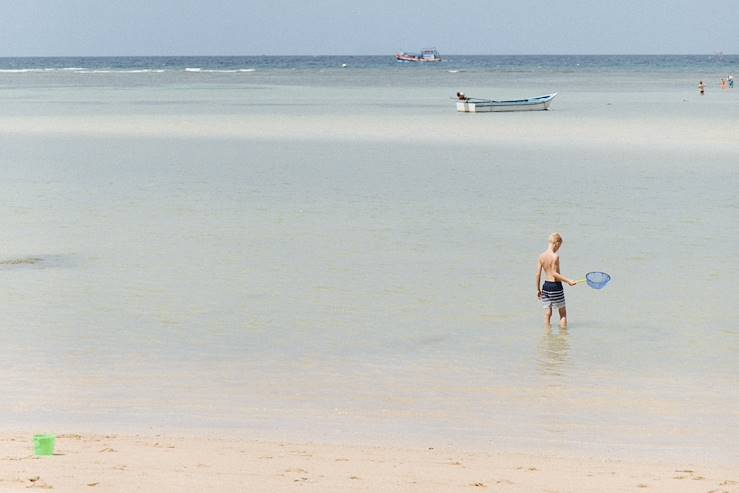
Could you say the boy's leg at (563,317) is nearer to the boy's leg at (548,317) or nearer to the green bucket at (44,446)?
the boy's leg at (548,317)

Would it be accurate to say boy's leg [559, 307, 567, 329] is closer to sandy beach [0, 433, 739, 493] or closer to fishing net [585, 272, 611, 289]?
fishing net [585, 272, 611, 289]

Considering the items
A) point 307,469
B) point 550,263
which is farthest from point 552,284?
point 307,469

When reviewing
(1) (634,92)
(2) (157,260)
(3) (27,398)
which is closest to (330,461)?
(3) (27,398)

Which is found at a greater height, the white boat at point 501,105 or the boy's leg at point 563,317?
the white boat at point 501,105

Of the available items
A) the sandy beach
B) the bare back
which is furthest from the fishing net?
the sandy beach

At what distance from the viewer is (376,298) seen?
14.6 meters

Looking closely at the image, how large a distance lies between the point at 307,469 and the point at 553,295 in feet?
18.3

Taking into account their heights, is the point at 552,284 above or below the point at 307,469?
above

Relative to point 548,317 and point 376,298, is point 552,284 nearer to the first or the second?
point 548,317

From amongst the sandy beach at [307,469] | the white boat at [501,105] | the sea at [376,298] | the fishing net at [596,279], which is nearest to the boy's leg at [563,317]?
the sea at [376,298]

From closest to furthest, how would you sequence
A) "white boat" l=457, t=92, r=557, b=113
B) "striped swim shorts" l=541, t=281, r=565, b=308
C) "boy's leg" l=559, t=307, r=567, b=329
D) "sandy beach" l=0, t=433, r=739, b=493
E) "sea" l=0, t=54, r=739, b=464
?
"sandy beach" l=0, t=433, r=739, b=493 < "sea" l=0, t=54, r=739, b=464 < "striped swim shorts" l=541, t=281, r=565, b=308 < "boy's leg" l=559, t=307, r=567, b=329 < "white boat" l=457, t=92, r=557, b=113

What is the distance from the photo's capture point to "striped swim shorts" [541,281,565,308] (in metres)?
12.7

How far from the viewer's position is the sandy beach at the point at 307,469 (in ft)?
23.9

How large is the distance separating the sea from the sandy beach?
0.44m
